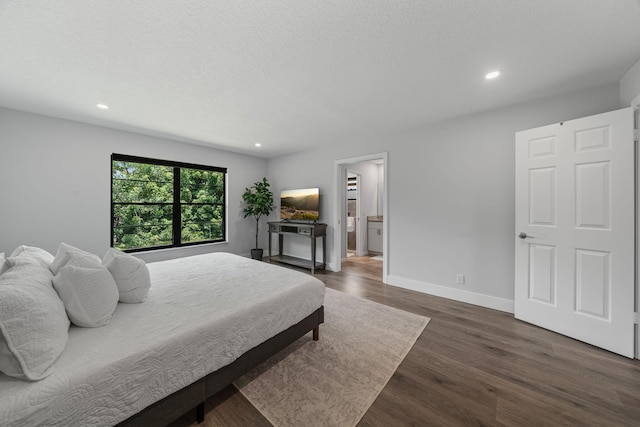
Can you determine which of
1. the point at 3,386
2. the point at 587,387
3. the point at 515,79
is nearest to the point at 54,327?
the point at 3,386

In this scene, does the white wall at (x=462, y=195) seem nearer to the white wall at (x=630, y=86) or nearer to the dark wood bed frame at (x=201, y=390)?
the white wall at (x=630, y=86)

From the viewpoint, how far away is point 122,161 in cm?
375

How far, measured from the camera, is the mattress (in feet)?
2.95

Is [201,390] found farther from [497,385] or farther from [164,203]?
[164,203]

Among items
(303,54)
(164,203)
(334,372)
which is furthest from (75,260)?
(164,203)

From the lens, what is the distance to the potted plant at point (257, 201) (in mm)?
5105

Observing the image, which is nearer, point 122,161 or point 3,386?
point 3,386

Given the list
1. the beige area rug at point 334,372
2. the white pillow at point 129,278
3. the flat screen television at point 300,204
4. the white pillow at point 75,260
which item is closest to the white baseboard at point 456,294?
the beige area rug at point 334,372

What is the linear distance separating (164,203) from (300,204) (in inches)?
98.9

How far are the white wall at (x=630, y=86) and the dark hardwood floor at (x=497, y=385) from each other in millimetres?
2226

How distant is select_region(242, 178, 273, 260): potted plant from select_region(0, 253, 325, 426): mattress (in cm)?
301

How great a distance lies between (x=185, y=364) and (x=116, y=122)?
363cm

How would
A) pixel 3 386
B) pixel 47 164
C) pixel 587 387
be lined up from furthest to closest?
pixel 47 164
pixel 587 387
pixel 3 386

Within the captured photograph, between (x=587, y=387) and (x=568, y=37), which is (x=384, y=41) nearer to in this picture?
(x=568, y=37)
